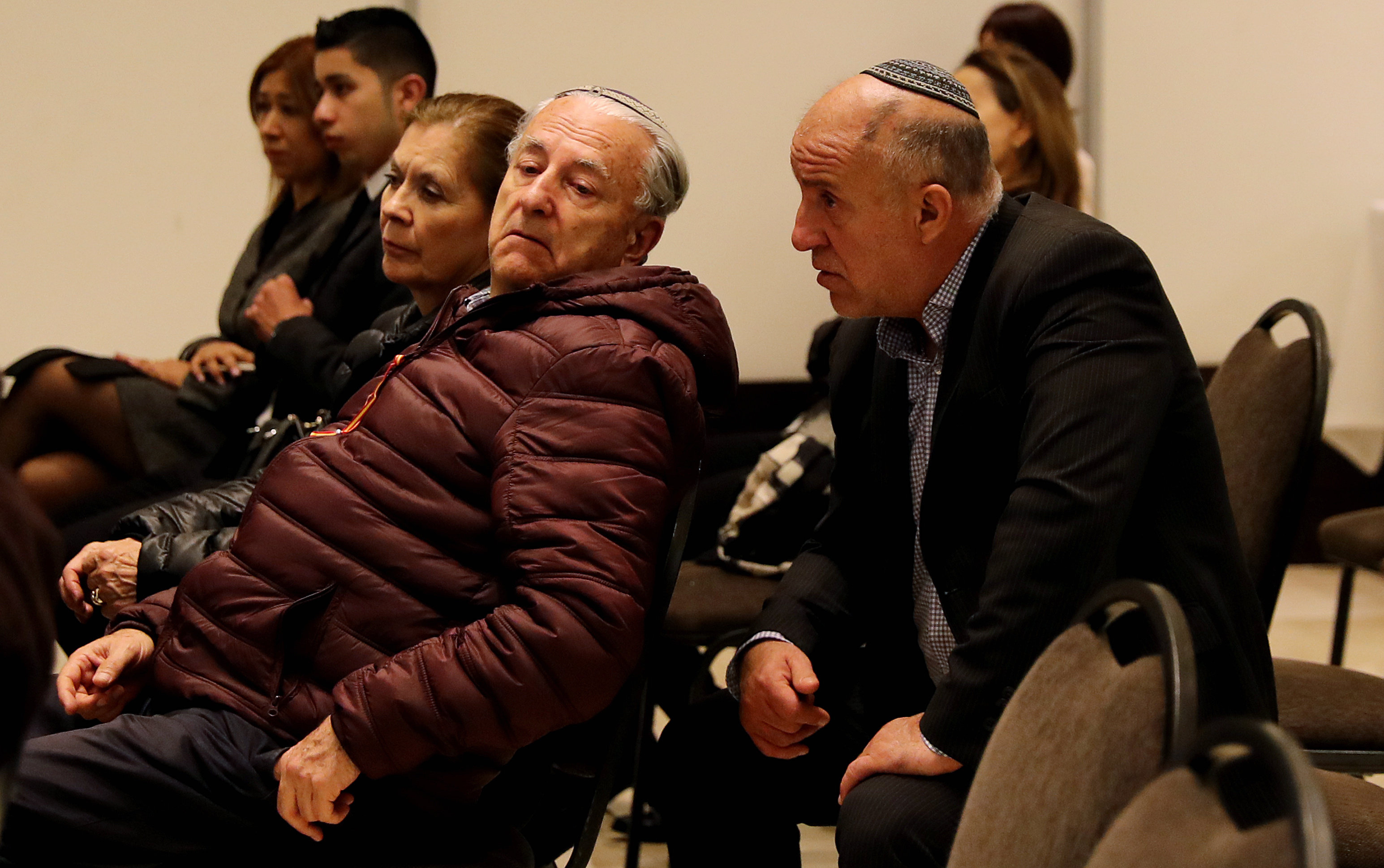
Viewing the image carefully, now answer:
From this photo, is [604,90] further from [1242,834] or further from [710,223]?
[710,223]

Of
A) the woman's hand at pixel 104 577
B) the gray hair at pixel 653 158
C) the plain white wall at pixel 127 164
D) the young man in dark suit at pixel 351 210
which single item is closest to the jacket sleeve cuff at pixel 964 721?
the gray hair at pixel 653 158

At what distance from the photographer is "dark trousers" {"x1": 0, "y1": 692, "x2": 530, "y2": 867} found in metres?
1.33

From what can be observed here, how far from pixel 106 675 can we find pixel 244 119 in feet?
10.4

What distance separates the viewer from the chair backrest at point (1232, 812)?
67cm

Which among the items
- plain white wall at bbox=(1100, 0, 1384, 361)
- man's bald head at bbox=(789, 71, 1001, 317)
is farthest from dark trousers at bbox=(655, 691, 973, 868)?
plain white wall at bbox=(1100, 0, 1384, 361)

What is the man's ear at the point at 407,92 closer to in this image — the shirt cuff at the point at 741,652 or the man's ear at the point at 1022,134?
the man's ear at the point at 1022,134

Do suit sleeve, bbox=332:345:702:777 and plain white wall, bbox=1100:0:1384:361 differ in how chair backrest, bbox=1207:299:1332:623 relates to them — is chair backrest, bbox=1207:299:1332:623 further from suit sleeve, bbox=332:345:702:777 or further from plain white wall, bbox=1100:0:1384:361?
plain white wall, bbox=1100:0:1384:361

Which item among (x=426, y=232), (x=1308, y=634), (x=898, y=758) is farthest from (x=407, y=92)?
(x=1308, y=634)

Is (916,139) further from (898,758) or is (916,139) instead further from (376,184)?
(376,184)

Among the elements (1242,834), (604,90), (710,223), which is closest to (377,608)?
(604,90)

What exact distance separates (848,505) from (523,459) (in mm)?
515

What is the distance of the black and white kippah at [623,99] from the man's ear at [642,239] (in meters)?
0.12

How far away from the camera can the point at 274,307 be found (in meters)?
2.71

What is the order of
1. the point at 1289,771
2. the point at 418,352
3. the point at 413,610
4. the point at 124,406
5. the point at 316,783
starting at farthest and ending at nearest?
1. the point at 124,406
2. the point at 418,352
3. the point at 413,610
4. the point at 316,783
5. the point at 1289,771
